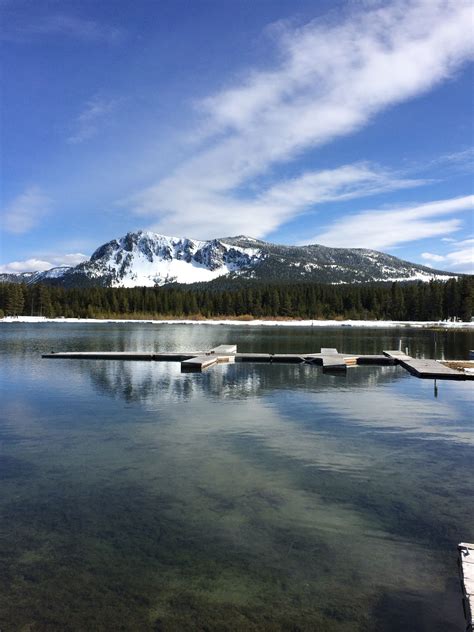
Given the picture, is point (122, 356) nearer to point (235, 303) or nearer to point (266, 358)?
point (266, 358)

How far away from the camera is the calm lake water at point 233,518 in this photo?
688 centimetres

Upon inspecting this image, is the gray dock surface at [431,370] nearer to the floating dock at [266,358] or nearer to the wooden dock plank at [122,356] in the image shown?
the floating dock at [266,358]

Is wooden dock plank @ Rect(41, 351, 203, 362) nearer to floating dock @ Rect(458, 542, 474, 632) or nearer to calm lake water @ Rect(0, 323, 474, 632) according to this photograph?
calm lake water @ Rect(0, 323, 474, 632)

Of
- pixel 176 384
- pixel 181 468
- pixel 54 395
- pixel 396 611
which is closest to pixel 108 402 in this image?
pixel 54 395

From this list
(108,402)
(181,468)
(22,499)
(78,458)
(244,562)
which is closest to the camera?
(244,562)

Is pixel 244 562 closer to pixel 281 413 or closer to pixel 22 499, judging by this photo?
pixel 22 499

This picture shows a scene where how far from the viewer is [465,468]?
12656 mm

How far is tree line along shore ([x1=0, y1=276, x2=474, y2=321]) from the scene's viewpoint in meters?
144

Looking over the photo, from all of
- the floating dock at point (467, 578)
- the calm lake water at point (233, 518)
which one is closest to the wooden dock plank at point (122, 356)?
the calm lake water at point (233, 518)

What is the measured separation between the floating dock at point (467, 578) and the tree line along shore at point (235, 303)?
446 ft

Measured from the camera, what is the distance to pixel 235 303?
172 metres

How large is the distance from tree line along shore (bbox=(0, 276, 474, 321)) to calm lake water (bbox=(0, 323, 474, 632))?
129m

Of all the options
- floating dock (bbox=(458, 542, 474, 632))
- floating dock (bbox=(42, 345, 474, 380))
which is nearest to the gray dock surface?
floating dock (bbox=(42, 345, 474, 380))

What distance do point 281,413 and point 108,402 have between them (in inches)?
311
